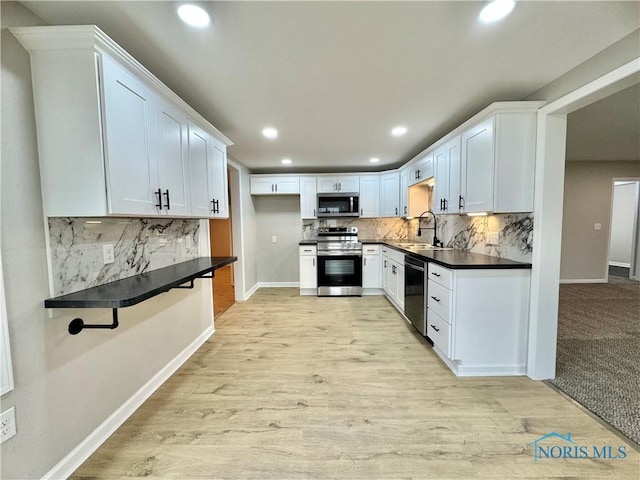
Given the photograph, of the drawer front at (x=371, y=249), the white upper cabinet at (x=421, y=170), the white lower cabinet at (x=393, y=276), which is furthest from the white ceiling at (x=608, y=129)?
the drawer front at (x=371, y=249)

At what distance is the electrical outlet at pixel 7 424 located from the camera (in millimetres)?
1104

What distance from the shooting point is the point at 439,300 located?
7.82 ft

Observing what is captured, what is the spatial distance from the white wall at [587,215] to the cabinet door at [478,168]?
13.7 feet

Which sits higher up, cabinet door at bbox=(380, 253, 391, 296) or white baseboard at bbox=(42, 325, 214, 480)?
cabinet door at bbox=(380, 253, 391, 296)

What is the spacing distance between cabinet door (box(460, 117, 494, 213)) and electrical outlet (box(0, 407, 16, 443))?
10.6ft

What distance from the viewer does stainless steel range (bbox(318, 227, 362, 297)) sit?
448cm

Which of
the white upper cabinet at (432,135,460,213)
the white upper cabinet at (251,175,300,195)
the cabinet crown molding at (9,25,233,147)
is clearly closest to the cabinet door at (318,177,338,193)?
the white upper cabinet at (251,175,300,195)

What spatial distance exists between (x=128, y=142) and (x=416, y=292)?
286 centimetres

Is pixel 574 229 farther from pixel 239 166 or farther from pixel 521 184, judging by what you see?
pixel 239 166

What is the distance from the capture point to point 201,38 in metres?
1.47

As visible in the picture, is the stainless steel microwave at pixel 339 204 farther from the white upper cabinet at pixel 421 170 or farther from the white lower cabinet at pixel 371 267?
the white upper cabinet at pixel 421 170

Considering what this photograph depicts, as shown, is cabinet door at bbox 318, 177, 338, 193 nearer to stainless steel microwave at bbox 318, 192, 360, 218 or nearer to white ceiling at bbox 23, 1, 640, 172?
stainless steel microwave at bbox 318, 192, 360, 218

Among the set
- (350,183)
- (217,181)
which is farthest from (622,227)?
(217,181)

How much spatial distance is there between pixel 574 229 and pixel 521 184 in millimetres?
4528
